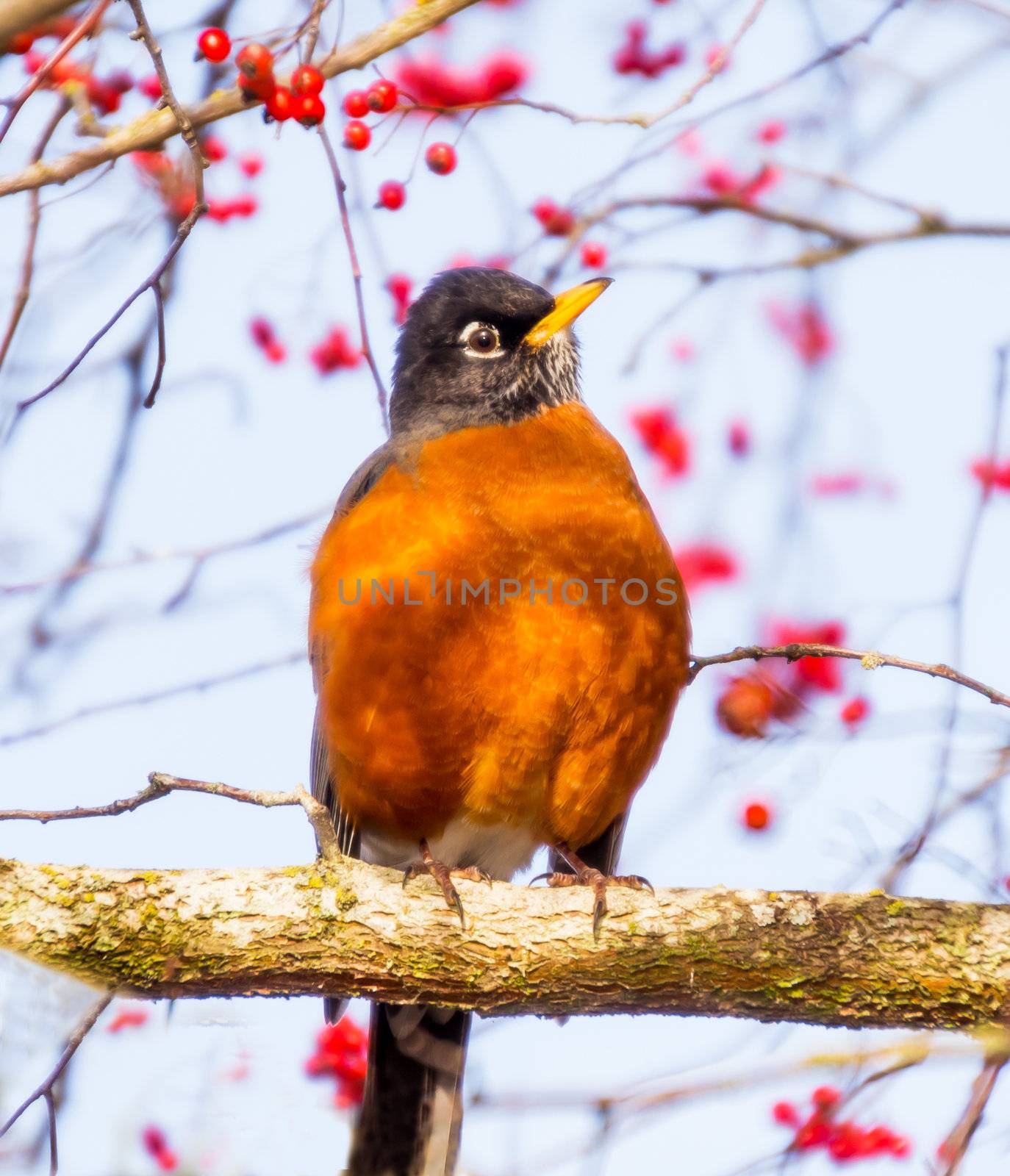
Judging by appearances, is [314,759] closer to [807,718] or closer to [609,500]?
[609,500]

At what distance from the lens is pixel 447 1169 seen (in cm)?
461

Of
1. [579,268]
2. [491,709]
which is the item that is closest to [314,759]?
[491,709]

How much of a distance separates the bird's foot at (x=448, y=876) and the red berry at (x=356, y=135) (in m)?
2.44

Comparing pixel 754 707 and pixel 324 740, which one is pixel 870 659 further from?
pixel 324 740

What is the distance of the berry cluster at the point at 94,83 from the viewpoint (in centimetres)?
442

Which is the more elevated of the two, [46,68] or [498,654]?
[46,68]

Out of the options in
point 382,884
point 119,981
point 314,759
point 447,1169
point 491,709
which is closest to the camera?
point 119,981

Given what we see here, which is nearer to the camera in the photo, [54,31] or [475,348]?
[54,31]

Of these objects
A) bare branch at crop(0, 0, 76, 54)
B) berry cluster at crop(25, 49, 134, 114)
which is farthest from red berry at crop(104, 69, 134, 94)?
bare branch at crop(0, 0, 76, 54)

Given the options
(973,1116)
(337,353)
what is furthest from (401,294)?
(973,1116)

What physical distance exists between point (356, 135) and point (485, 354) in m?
1.04

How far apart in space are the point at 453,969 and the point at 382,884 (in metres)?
0.30

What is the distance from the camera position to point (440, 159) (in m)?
4.87

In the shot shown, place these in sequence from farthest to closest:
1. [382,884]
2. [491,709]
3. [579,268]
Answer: [579,268], [491,709], [382,884]
